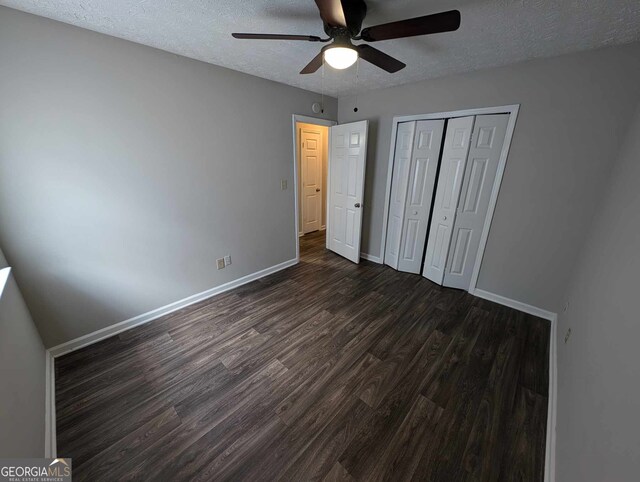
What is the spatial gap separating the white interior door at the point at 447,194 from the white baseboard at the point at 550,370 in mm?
537

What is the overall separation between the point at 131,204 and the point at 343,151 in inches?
102

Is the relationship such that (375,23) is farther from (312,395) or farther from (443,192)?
(312,395)

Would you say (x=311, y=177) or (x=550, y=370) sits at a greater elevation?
(x=311, y=177)

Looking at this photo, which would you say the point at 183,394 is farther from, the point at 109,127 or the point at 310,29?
the point at 310,29

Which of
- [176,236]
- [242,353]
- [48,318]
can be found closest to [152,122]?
[176,236]

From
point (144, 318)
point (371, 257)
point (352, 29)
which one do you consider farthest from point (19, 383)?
point (371, 257)

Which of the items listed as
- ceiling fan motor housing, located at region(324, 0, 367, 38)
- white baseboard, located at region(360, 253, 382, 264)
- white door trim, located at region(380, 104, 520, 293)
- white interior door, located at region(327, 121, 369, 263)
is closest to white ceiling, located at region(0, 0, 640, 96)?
ceiling fan motor housing, located at region(324, 0, 367, 38)

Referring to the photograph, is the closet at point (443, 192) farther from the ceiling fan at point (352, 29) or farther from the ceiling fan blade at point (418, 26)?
the ceiling fan blade at point (418, 26)

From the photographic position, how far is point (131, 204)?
201cm

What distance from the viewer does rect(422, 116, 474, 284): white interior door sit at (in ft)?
8.30

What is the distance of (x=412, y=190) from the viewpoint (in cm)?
302

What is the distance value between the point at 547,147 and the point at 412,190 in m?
1.27

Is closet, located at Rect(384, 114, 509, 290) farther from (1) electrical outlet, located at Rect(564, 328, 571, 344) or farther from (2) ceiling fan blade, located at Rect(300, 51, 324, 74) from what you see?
(2) ceiling fan blade, located at Rect(300, 51, 324, 74)

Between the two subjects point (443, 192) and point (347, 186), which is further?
point (347, 186)
